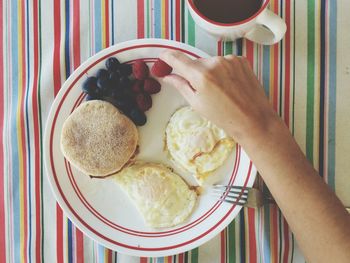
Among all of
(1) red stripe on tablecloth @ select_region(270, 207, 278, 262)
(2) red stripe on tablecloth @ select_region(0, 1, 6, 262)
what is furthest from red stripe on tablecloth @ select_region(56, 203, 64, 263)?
(1) red stripe on tablecloth @ select_region(270, 207, 278, 262)

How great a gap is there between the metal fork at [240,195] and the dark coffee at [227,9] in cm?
36

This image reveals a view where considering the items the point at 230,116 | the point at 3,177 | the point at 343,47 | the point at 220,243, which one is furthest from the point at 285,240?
the point at 3,177

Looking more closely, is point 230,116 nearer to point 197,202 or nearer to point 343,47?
point 197,202

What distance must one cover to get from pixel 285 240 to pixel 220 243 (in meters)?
0.15

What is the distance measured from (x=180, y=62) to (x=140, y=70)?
5.4 inches

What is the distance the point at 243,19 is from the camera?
1.13 metres

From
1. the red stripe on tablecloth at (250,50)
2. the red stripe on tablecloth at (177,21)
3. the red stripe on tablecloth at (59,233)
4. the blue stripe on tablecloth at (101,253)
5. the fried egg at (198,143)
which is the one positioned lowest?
the blue stripe on tablecloth at (101,253)

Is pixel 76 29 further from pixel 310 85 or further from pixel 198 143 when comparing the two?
pixel 310 85

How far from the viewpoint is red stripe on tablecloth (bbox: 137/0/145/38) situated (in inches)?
50.6

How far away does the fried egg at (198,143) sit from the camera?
124cm

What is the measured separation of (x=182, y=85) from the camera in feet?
3.71

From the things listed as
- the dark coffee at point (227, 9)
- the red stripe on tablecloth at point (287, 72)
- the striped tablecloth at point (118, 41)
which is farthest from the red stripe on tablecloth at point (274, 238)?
the dark coffee at point (227, 9)

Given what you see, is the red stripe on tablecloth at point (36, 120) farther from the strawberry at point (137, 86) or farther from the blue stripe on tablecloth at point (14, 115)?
the strawberry at point (137, 86)

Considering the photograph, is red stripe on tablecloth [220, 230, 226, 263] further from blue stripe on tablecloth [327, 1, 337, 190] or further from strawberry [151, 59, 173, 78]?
strawberry [151, 59, 173, 78]
